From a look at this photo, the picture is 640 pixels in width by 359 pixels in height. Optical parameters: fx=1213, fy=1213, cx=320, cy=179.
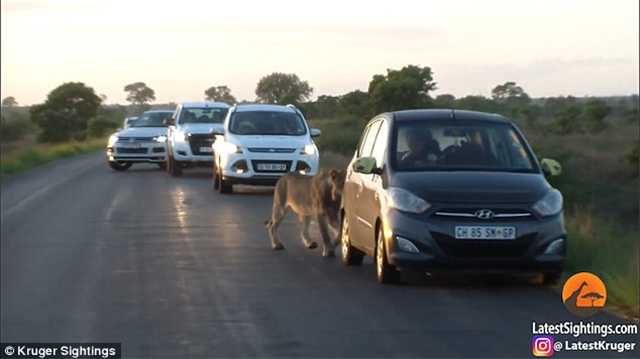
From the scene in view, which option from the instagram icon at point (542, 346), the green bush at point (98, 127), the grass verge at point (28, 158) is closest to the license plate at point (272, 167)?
the grass verge at point (28, 158)

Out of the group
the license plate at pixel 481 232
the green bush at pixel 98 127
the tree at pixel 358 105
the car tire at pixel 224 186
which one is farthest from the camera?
the green bush at pixel 98 127

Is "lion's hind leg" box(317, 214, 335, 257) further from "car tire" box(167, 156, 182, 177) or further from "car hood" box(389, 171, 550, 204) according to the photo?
"car tire" box(167, 156, 182, 177)

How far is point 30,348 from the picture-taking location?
840cm

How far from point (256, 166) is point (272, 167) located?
326mm

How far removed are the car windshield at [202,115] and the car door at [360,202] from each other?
58.1ft

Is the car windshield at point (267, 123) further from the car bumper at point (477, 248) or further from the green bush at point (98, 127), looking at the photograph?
the green bush at point (98, 127)

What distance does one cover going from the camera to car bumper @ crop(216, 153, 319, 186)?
2331 cm

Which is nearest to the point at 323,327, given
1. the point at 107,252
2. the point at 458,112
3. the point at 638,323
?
the point at 638,323

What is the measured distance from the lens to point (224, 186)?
23891 mm

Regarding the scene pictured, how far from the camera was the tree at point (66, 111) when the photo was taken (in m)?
93.7

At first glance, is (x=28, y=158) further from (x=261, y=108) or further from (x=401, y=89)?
(x=261, y=108)

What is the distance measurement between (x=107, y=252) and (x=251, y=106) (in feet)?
36.0

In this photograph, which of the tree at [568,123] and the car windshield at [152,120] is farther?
the tree at [568,123]

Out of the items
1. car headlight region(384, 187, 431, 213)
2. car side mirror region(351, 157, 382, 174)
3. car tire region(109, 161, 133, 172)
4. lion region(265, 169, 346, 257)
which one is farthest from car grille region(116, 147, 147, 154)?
car headlight region(384, 187, 431, 213)
